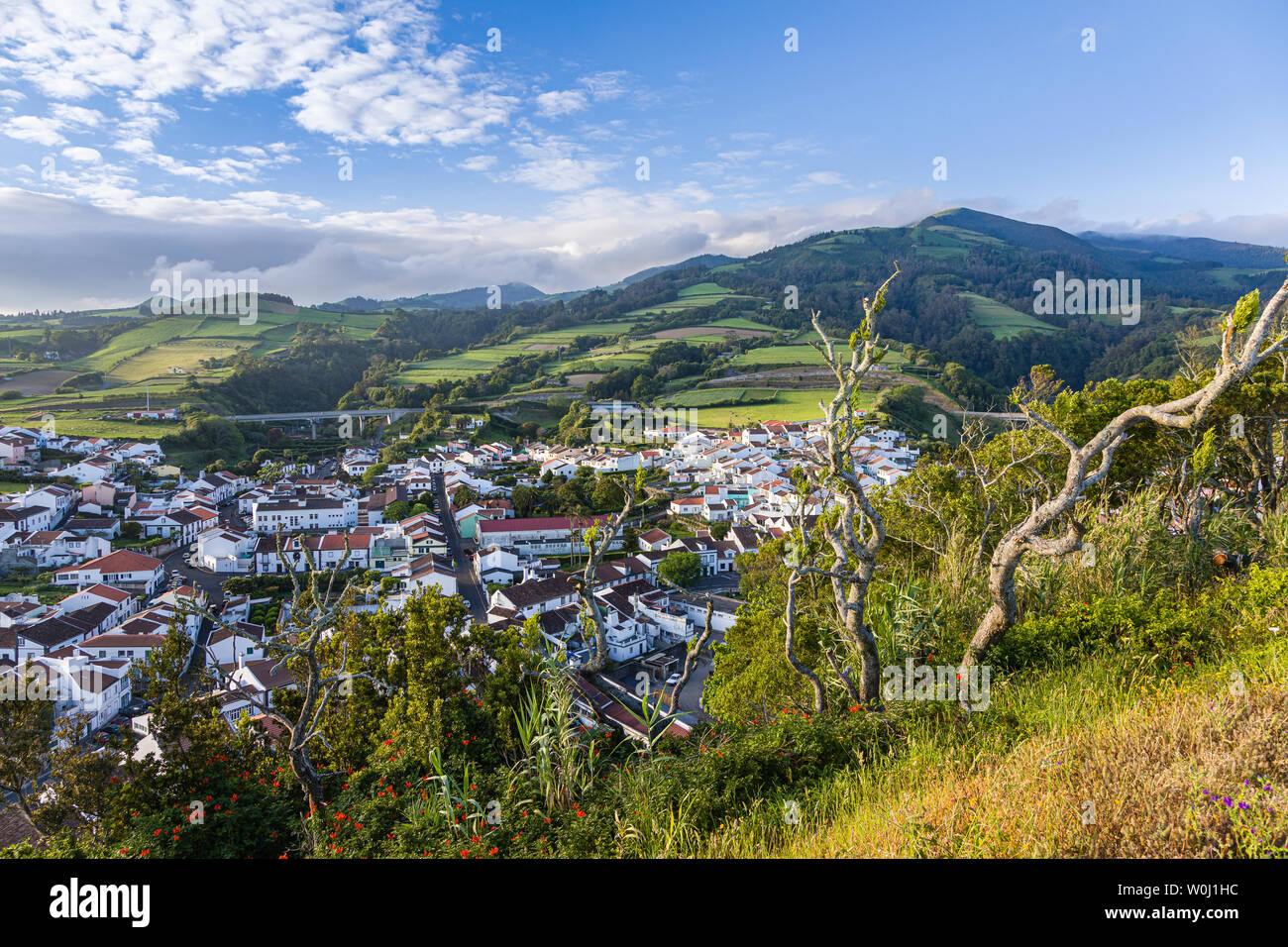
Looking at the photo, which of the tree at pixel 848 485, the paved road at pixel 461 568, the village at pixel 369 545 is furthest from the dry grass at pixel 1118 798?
the paved road at pixel 461 568

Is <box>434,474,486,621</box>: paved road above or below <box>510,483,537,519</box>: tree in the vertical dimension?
below

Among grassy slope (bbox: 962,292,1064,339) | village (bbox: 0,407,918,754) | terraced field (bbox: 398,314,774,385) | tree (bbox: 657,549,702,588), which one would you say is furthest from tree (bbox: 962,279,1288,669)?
grassy slope (bbox: 962,292,1064,339)

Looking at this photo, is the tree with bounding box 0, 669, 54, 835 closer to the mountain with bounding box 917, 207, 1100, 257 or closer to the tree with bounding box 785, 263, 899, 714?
the tree with bounding box 785, 263, 899, 714

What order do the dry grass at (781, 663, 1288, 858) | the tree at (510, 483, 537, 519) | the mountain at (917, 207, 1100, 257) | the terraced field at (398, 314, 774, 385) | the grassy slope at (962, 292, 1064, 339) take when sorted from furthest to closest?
the mountain at (917, 207, 1100, 257) → the terraced field at (398, 314, 774, 385) → the grassy slope at (962, 292, 1064, 339) → the tree at (510, 483, 537, 519) → the dry grass at (781, 663, 1288, 858)

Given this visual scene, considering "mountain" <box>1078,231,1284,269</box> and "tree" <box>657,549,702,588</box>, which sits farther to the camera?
"mountain" <box>1078,231,1284,269</box>

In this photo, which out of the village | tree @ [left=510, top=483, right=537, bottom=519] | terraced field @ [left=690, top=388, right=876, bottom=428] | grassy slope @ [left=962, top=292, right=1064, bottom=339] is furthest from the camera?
Answer: grassy slope @ [left=962, top=292, right=1064, bottom=339]
